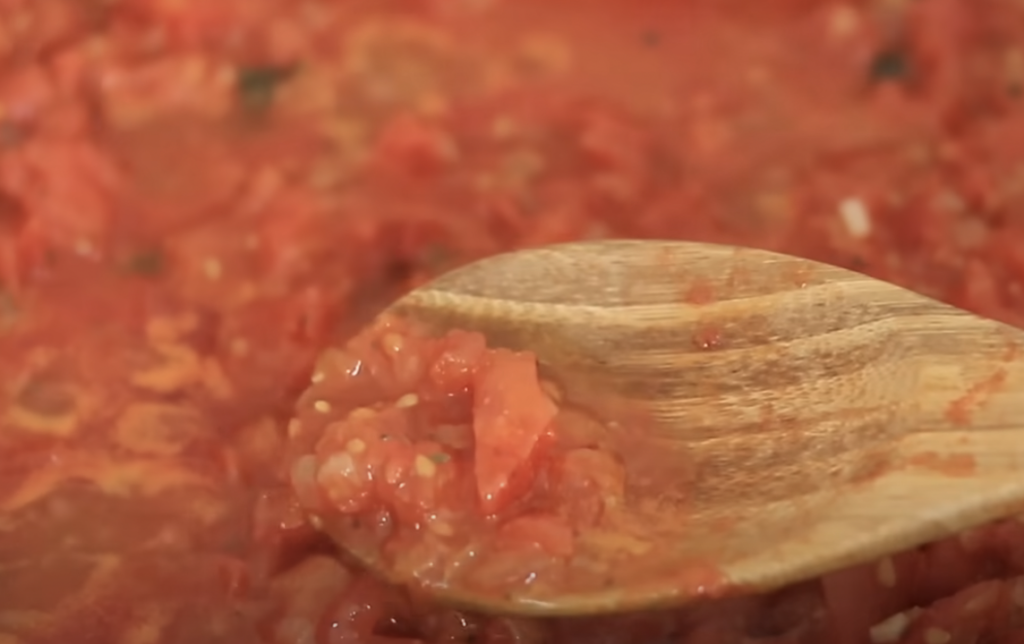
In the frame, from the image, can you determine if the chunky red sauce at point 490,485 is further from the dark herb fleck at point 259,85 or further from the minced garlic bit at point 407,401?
the dark herb fleck at point 259,85

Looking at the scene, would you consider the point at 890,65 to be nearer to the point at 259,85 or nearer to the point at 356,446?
the point at 259,85

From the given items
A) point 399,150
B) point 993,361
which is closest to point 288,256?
point 399,150

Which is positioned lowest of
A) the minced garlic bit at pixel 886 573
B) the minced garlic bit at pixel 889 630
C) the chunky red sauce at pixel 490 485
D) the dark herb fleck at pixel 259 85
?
the minced garlic bit at pixel 889 630

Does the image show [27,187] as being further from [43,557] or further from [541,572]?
[541,572]

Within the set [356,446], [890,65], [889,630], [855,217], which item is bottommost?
[889,630]

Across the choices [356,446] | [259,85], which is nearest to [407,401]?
[356,446]

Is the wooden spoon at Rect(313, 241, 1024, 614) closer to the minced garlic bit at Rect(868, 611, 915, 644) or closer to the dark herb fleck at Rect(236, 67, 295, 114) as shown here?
the minced garlic bit at Rect(868, 611, 915, 644)

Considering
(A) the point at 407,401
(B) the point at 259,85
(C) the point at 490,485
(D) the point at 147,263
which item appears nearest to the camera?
(C) the point at 490,485

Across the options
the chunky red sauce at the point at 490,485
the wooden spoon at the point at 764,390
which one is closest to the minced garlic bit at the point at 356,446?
the chunky red sauce at the point at 490,485
